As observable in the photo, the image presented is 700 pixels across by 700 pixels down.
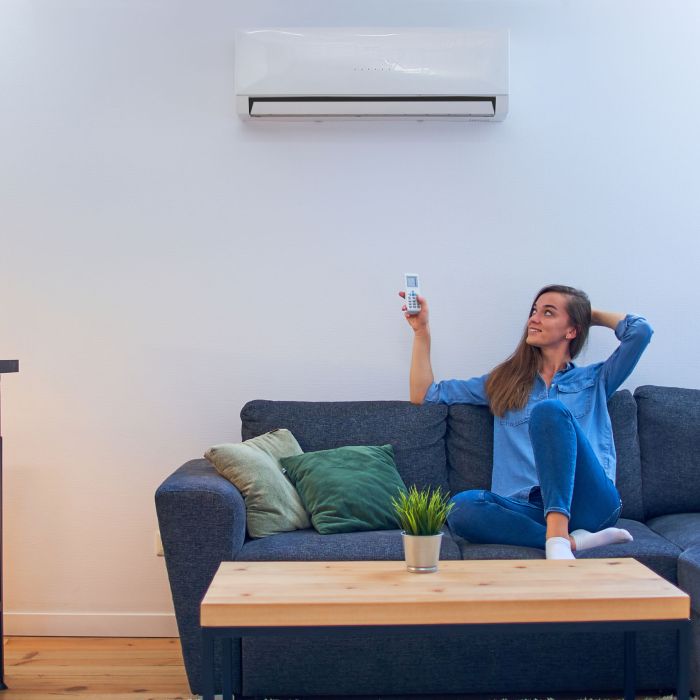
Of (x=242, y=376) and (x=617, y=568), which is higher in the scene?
(x=242, y=376)

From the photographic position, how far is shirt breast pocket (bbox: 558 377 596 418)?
3.02 meters

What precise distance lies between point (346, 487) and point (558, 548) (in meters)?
0.67

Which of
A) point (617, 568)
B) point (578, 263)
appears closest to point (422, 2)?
point (578, 263)

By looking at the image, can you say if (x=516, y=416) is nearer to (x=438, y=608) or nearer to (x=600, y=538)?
(x=600, y=538)

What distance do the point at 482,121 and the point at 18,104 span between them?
1.70 m

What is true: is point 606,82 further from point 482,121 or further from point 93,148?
point 93,148

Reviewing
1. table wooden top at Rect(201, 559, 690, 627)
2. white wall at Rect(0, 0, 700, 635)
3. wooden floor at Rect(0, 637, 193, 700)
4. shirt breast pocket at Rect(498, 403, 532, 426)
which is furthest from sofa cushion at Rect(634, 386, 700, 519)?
wooden floor at Rect(0, 637, 193, 700)

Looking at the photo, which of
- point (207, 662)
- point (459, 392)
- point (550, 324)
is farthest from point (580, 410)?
point (207, 662)

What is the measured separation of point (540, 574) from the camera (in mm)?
2051

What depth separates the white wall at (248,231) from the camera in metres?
3.34

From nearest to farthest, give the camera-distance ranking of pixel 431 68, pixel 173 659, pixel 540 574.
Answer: pixel 540 574, pixel 173 659, pixel 431 68

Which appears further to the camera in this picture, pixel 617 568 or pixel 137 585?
pixel 137 585

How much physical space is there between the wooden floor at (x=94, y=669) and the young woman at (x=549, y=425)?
1.00 metres

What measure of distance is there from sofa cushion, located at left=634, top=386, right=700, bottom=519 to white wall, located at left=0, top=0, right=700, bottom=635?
306mm
